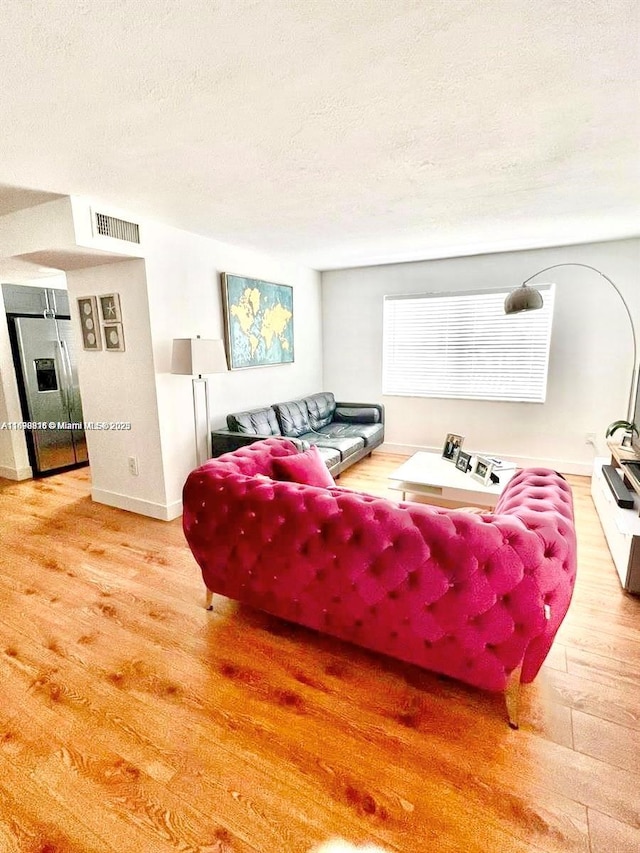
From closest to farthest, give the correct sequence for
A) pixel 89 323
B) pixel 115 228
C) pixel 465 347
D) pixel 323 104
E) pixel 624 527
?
1. pixel 323 104
2. pixel 624 527
3. pixel 115 228
4. pixel 89 323
5. pixel 465 347

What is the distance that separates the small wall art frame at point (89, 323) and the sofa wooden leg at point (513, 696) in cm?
361

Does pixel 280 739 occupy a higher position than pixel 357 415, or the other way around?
pixel 357 415

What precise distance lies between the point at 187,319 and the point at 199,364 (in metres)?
0.62

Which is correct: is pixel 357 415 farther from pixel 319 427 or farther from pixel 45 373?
pixel 45 373

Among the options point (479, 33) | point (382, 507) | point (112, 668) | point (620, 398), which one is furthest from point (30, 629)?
point (620, 398)

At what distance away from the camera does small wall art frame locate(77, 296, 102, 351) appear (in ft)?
11.0

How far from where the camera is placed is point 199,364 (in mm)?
3080

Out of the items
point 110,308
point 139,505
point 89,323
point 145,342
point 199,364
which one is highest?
point 110,308

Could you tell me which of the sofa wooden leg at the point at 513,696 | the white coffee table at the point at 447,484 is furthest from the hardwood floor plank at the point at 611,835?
the white coffee table at the point at 447,484

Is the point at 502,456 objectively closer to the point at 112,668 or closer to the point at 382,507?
the point at 382,507

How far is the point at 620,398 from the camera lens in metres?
4.07

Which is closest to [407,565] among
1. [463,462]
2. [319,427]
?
[463,462]

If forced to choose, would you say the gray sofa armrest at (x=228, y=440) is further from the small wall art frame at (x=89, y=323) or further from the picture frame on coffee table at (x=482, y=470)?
the picture frame on coffee table at (x=482, y=470)

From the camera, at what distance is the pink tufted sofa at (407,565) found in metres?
1.38
